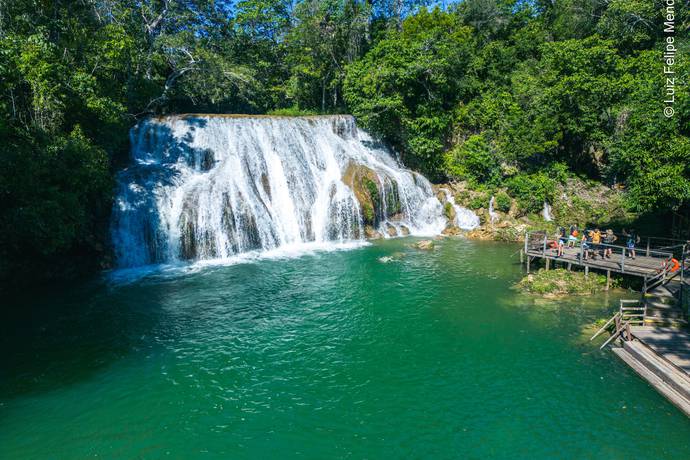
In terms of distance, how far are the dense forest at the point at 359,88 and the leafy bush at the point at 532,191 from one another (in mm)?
144

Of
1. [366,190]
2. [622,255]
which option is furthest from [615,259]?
[366,190]

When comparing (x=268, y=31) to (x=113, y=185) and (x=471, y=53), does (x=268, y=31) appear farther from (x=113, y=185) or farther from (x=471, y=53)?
(x=113, y=185)

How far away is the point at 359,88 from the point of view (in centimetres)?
4150

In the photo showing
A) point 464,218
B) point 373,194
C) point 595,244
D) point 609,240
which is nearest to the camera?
point 595,244

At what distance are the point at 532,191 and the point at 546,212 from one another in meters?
2.16

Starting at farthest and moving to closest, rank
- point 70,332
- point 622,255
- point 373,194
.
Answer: point 373,194, point 622,255, point 70,332

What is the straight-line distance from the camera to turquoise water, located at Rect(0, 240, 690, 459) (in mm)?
11695

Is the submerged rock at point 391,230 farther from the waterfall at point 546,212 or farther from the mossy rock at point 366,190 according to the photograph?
the waterfall at point 546,212

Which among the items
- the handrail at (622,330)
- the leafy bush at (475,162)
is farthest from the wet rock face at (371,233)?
the handrail at (622,330)

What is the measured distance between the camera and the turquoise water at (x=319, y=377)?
460 inches

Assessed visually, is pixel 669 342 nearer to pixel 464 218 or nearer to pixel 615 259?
pixel 615 259

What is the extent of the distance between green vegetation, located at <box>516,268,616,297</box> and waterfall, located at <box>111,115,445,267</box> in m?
13.7

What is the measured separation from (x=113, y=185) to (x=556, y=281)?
27263mm

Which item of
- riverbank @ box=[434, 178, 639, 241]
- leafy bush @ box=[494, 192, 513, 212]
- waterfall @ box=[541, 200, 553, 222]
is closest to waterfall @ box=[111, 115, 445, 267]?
riverbank @ box=[434, 178, 639, 241]
